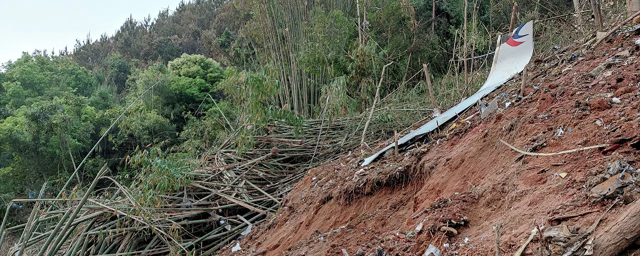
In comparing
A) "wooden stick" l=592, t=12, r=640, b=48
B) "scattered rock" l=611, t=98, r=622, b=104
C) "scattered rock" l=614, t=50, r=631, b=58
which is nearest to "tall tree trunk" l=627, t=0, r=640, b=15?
"wooden stick" l=592, t=12, r=640, b=48

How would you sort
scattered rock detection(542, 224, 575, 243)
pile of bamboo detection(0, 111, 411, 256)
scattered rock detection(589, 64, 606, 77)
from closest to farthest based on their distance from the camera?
scattered rock detection(542, 224, 575, 243)
scattered rock detection(589, 64, 606, 77)
pile of bamboo detection(0, 111, 411, 256)

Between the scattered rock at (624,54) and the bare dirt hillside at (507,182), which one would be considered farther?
the scattered rock at (624,54)

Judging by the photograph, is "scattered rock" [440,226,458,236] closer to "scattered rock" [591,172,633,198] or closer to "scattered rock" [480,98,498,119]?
"scattered rock" [591,172,633,198]

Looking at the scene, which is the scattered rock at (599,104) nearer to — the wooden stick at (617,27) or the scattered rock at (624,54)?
the scattered rock at (624,54)

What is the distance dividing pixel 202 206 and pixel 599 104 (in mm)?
3165

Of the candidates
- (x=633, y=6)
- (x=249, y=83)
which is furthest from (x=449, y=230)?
(x=249, y=83)

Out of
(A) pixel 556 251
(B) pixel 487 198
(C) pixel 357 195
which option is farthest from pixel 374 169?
(A) pixel 556 251

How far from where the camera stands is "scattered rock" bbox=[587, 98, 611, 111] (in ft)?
7.14

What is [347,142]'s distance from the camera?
15.2ft

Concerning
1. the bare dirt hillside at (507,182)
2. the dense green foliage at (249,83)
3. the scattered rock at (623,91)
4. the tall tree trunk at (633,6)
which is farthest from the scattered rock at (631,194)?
the dense green foliage at (249,83)

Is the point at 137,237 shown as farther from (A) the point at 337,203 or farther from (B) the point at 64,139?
(B) the point at 64,139

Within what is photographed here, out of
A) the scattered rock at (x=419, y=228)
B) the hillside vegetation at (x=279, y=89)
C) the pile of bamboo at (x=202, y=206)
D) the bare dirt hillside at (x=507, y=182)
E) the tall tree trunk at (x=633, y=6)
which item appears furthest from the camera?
the hillside vegetation at (x=279, y=89)

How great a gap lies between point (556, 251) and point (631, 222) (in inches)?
8.6

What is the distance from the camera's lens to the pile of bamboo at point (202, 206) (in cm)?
357
